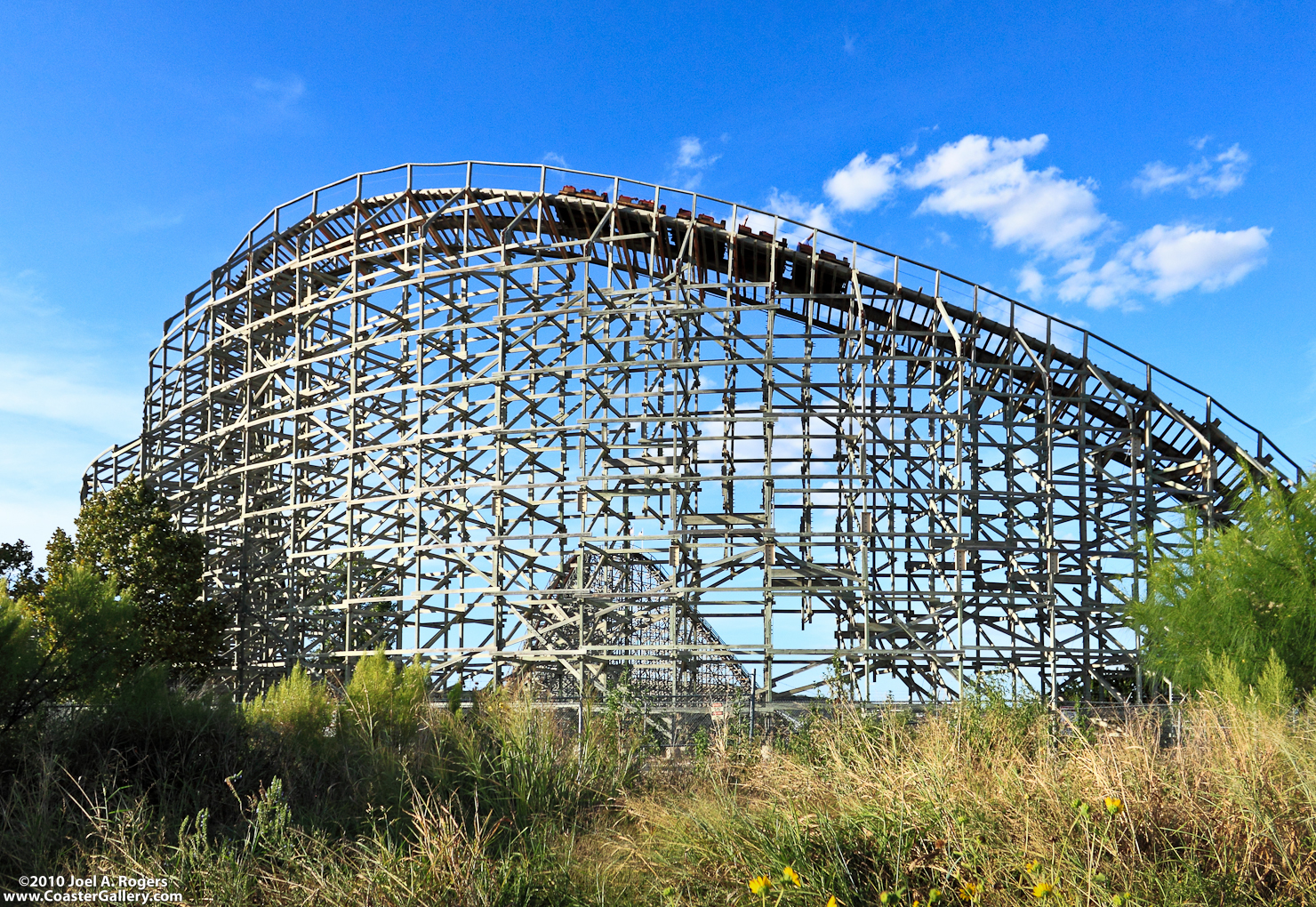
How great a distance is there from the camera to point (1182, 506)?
1922 centimetres

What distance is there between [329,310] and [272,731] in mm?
14566

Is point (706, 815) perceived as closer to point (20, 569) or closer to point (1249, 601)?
point (1249, 601)

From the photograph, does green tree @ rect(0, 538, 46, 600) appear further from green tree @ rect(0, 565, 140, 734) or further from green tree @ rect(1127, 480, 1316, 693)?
green tree @ rect(1127, 480, 1316, 693)

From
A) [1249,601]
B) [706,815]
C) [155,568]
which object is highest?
[155,568]

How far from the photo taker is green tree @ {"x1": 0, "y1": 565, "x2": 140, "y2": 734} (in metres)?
9.86

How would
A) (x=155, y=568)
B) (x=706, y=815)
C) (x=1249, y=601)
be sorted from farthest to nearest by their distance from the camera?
(x=155, y=568), (x=1249, y=601), (x=706, y=815)

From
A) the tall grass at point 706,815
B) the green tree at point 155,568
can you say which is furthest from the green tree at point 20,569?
the tall grass at point 706,815

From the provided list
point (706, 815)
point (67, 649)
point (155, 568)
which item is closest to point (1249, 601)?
point (706, 815)

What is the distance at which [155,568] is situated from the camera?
2252 cm

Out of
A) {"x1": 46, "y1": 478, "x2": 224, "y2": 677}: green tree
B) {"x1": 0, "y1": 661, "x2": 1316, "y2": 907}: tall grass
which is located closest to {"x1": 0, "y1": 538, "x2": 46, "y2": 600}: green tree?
{"x1": 46, "y1": 478, "x2": 224, "y2": 677}: green tree

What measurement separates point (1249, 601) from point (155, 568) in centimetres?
2158

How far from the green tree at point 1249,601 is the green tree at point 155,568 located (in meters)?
19.3

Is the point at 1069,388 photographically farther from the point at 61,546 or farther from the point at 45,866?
the point at 61,546

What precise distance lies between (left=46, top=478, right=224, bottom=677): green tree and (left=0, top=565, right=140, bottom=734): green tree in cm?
400
